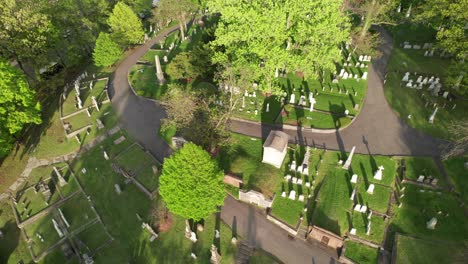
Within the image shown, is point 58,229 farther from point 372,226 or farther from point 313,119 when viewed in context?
point 313,119

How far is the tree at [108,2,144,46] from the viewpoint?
4704 cm

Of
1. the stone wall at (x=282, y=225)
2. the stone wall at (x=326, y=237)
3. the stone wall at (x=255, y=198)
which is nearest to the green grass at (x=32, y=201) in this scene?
the stone wall at (x=255, y=198)

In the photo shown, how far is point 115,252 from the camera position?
2420 cm

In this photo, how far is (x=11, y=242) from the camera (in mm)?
25781

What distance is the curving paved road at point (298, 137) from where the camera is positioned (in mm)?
24172

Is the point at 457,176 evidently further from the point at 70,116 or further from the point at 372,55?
the point at 70,116

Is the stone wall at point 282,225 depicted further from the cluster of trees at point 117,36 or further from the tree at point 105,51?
the cluster of trees at point 117,36

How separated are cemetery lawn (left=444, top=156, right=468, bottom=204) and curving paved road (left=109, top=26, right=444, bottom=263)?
6.40 feet

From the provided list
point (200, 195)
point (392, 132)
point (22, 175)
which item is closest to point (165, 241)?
point (200, 195)

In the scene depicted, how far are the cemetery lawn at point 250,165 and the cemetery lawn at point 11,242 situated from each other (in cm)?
1917

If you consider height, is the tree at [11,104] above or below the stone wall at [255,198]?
above

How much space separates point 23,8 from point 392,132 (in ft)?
159

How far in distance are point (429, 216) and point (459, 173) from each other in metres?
6.85

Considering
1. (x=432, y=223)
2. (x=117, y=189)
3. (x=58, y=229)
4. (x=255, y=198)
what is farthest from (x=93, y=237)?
(x=432, y=223)
